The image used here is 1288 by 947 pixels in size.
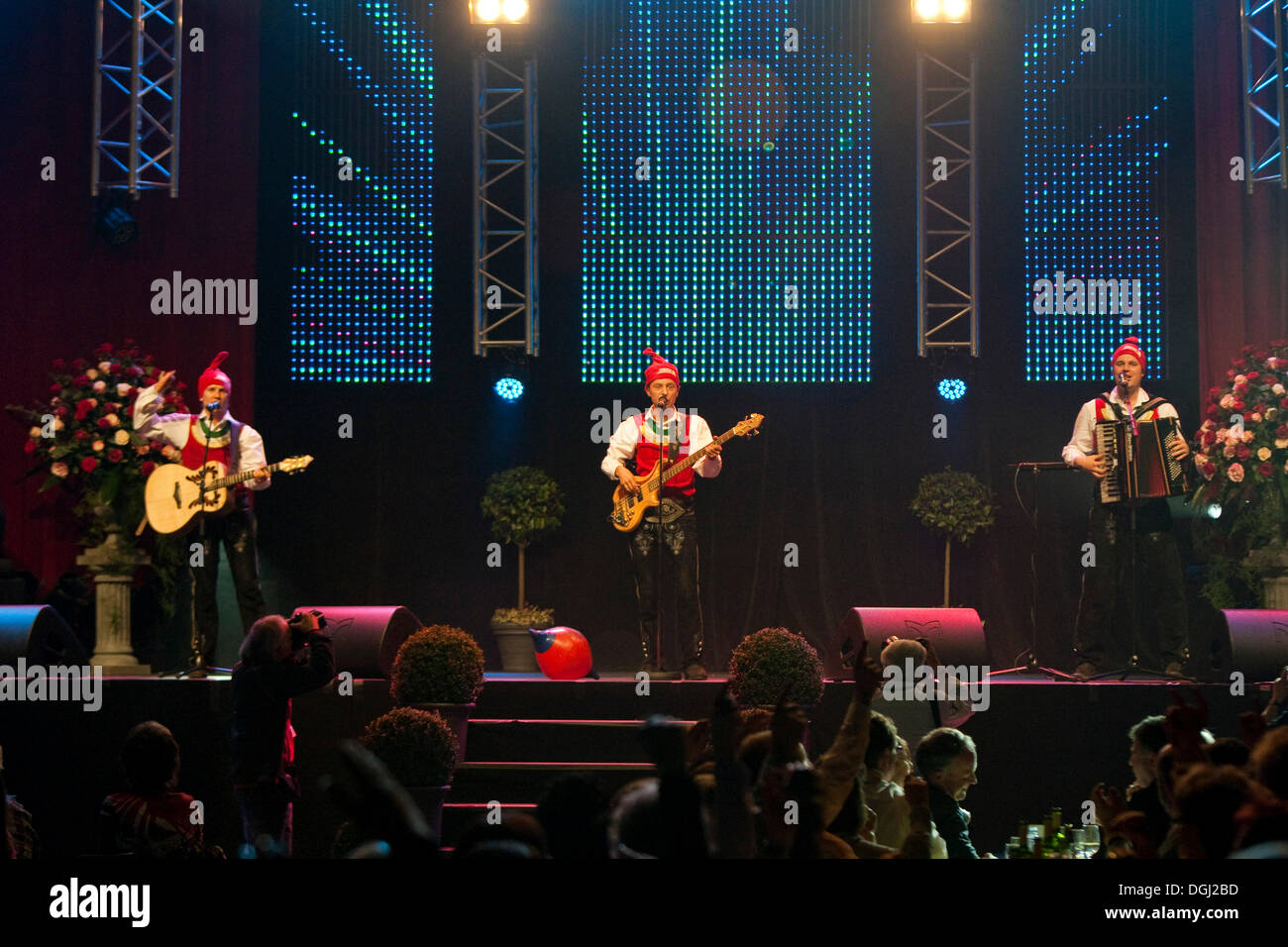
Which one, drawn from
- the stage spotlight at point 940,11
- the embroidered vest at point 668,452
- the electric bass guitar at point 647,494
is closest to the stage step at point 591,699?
the electric bass guitar at point 647,494

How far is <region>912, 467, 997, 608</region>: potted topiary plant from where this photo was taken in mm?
9023

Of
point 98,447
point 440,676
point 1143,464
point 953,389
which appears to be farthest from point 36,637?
point 1143,464

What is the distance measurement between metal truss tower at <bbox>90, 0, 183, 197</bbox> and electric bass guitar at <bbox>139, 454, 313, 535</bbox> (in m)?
2.09

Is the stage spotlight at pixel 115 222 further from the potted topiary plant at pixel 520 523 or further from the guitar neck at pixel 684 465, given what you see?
the guitar neck at pixel 684 465

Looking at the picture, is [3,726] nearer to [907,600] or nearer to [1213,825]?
[907,600]

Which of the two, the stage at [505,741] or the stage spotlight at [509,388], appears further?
the stage spotlight at [509,388]

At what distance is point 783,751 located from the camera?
3.01 metres

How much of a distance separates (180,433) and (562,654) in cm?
281

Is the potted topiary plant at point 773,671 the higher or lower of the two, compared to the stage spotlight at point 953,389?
lower

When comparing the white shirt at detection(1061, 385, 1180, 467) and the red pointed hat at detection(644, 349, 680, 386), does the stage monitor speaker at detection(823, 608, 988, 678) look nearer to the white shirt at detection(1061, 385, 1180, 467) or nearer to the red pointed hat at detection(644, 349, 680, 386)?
the white shirt at detection(1061, 385, 1180, 467)

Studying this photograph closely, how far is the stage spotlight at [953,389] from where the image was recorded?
9531 millimetres

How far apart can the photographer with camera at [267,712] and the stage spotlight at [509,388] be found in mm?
4422

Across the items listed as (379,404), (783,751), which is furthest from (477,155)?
(783,751)

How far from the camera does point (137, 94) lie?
353 inches
